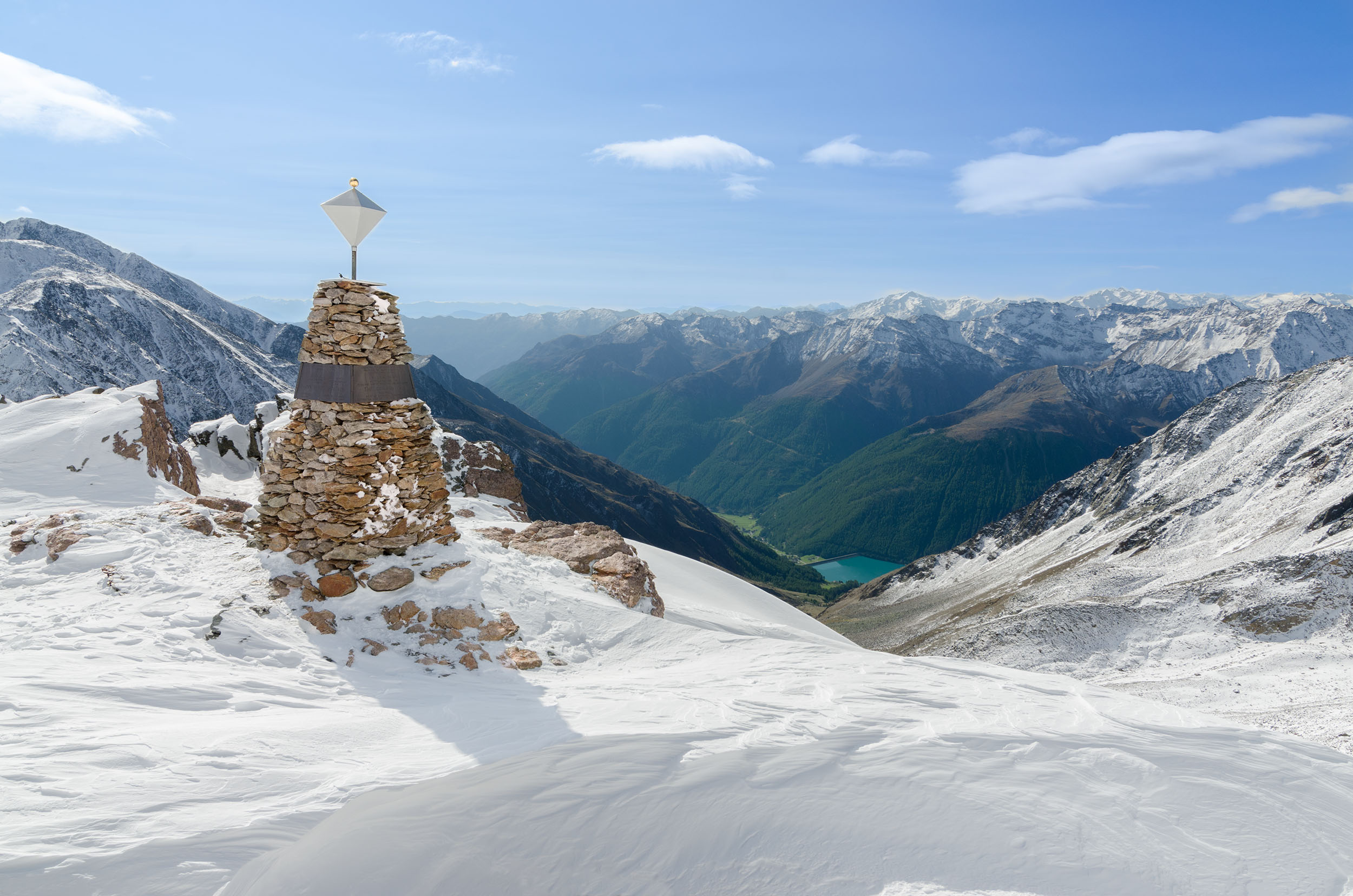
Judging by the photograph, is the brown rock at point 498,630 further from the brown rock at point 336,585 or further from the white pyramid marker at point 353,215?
the white pyramid marker at point 353,215

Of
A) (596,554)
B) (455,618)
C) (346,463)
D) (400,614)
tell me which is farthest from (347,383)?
(596,554)

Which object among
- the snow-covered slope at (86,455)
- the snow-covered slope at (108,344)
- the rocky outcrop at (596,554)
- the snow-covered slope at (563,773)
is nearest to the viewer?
the snow-covered slope at (563,773)

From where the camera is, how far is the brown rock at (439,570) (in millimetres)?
13898

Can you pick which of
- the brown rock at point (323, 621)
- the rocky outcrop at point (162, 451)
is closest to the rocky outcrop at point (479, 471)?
the rocky outcrop at point (162, 451)

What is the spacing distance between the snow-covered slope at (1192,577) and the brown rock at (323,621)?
145 feet

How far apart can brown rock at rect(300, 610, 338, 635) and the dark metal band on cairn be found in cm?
441

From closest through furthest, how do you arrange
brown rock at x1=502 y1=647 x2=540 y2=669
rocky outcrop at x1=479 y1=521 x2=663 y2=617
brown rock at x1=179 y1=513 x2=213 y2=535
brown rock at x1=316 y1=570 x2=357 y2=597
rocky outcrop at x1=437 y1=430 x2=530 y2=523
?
brown rock at x1=502 y1=647 x2=540 y2=669 → brown rock at x1=316 y1=570 x2=357 y2=597 → brown rock at x1=179 y1=513 x2=213 y2=535 → rocky outcrop at x1=479 y1=521 x2=663 y2=617 → rocky outcrop at x1=437 y1=430 x2=530 y2=523

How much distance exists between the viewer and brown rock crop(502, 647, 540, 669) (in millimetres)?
12242

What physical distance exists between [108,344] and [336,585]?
154226 mm

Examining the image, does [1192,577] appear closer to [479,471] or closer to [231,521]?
[479,471]

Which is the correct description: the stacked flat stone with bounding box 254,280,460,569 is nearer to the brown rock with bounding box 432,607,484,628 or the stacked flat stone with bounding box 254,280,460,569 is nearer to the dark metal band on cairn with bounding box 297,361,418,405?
the dark metal band on cairn with bounding box 297,361,418,405

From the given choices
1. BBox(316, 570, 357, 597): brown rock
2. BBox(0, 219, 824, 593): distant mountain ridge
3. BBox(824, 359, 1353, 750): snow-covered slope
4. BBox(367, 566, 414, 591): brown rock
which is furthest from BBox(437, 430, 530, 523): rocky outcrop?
BBox(0, 219, 824, 593): distant mountain ridge

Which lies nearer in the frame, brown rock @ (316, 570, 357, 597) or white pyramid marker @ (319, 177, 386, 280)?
brown rock @ (316, 570, 357, 597)

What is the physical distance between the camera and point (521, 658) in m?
12.4
